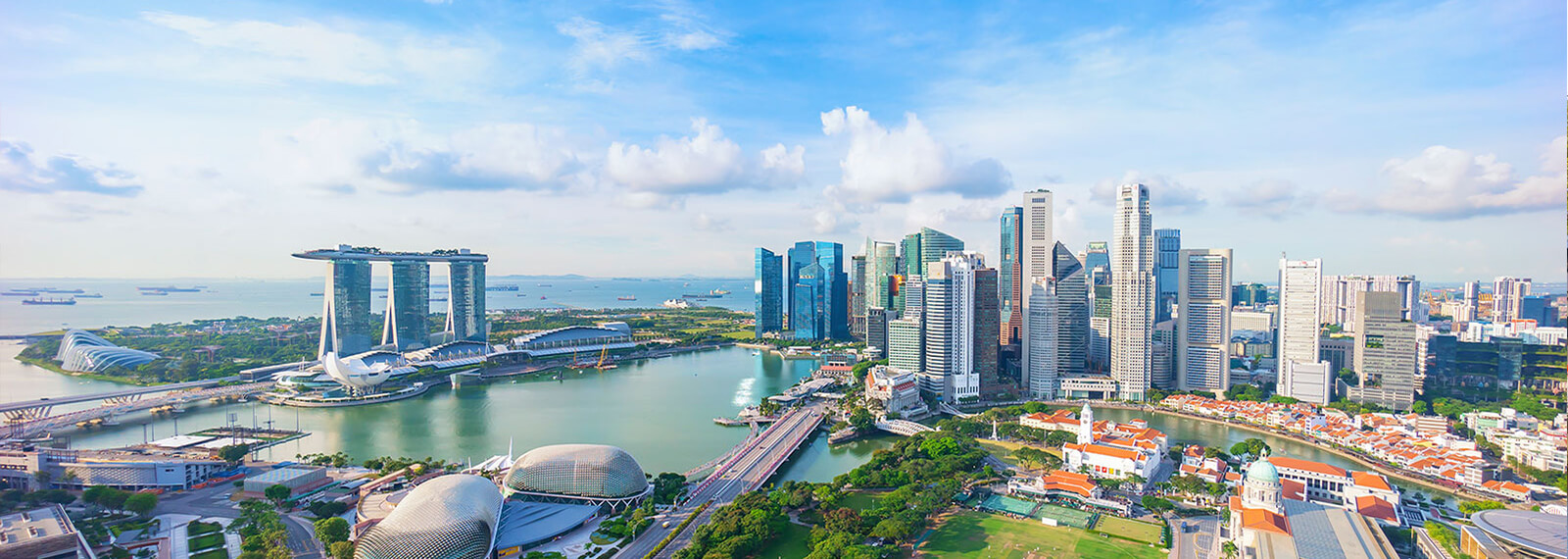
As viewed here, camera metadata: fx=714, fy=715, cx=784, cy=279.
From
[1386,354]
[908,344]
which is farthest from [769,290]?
[1386,354]

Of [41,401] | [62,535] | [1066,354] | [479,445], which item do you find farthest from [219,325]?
[1066,354]

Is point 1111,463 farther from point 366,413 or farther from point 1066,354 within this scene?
point 366,413

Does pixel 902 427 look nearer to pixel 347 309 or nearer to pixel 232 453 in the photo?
pixel 232 453

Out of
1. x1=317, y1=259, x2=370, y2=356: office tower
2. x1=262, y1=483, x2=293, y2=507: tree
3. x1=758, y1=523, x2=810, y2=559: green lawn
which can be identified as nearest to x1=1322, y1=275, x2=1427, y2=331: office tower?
x1=758, y1=523, x2=810, y2=559: green lawn

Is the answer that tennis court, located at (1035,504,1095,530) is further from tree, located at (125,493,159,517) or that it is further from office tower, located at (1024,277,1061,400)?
tree, located at (125,493,159,517)

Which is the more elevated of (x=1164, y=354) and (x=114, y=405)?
(x=1164, y=354)

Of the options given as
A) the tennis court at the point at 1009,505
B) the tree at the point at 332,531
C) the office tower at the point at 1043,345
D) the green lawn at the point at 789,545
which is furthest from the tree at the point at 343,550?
the office tower at the point at 1043,345

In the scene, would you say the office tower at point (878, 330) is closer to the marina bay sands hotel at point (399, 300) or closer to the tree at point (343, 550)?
the marina bay sands hotel at point (399, 300)
